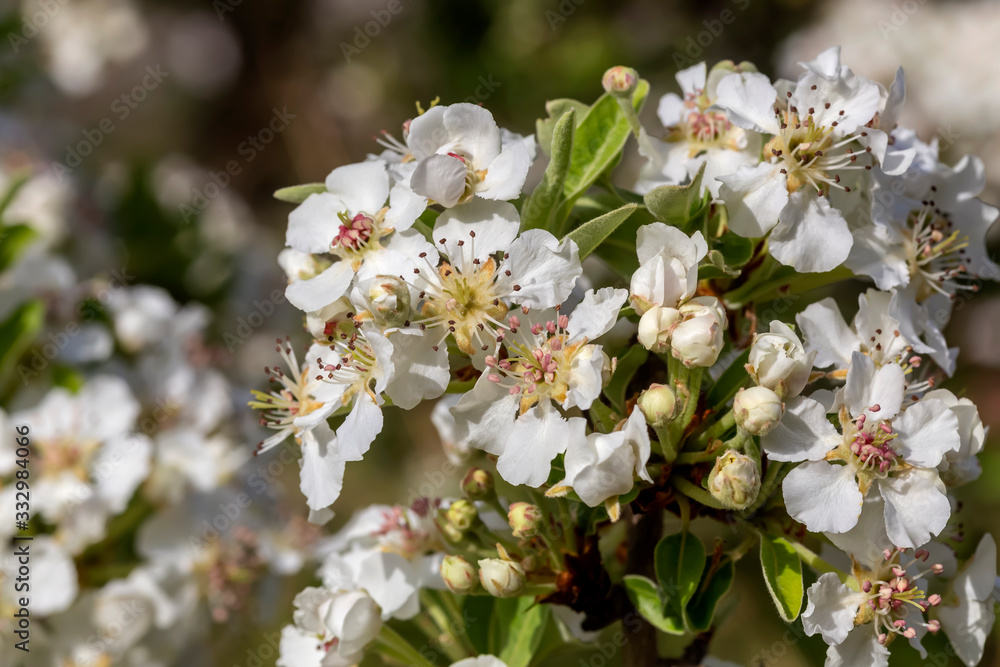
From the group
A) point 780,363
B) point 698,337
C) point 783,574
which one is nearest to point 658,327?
point 698,337

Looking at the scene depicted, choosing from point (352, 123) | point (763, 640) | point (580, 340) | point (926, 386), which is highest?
point (580, 340)

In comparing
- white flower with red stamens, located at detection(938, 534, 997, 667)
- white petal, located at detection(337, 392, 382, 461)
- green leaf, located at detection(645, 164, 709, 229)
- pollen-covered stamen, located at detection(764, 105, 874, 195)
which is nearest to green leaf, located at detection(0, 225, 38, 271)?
white petal, located at detection(337, 392, 382, 461)

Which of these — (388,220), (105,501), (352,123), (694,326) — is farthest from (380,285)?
(352,123)

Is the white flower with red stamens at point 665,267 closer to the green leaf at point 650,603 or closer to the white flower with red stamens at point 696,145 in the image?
the white flower with red stamens at point 696,145

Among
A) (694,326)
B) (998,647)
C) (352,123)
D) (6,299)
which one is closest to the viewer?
(694,326)

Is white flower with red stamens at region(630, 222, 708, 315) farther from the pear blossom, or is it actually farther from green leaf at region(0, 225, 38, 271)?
green leaf at region(0, 225, 38, 271)

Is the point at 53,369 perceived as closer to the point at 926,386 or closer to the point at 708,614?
the point at 708,614
